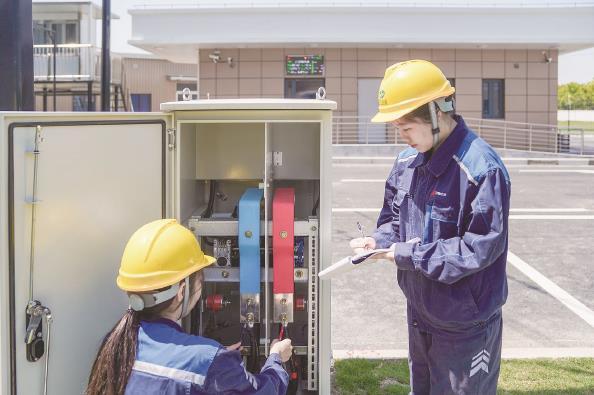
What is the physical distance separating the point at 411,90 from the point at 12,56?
2.10 metres

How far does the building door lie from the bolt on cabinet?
21781 mm

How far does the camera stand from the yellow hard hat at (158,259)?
7.59ft

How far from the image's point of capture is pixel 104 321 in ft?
9.50

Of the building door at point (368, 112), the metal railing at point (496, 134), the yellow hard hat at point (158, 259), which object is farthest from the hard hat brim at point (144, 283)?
the building door at point (368, 112)

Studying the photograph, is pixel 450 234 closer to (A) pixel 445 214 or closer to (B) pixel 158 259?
(A) pixel 445 214

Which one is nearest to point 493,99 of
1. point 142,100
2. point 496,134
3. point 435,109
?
point 496,134

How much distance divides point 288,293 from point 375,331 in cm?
250

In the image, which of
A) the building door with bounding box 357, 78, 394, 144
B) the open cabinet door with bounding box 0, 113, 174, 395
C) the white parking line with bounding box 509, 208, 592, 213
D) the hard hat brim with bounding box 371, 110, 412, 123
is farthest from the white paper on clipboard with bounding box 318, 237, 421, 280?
the building door with bounding box 357, 78, 394, 144

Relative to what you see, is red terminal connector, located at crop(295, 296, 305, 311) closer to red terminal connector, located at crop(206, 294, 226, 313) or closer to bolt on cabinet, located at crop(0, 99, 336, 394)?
bolt on cabinet, located at crop(0, 99, 336, 394)

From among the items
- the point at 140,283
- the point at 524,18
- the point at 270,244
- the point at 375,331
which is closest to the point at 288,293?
the point at 270,244

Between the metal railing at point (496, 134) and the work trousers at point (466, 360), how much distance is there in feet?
74.2

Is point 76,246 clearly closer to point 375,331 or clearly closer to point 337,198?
point 375,331

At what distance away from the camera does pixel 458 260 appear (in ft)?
8.27

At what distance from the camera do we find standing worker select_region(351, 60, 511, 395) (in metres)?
2.54
